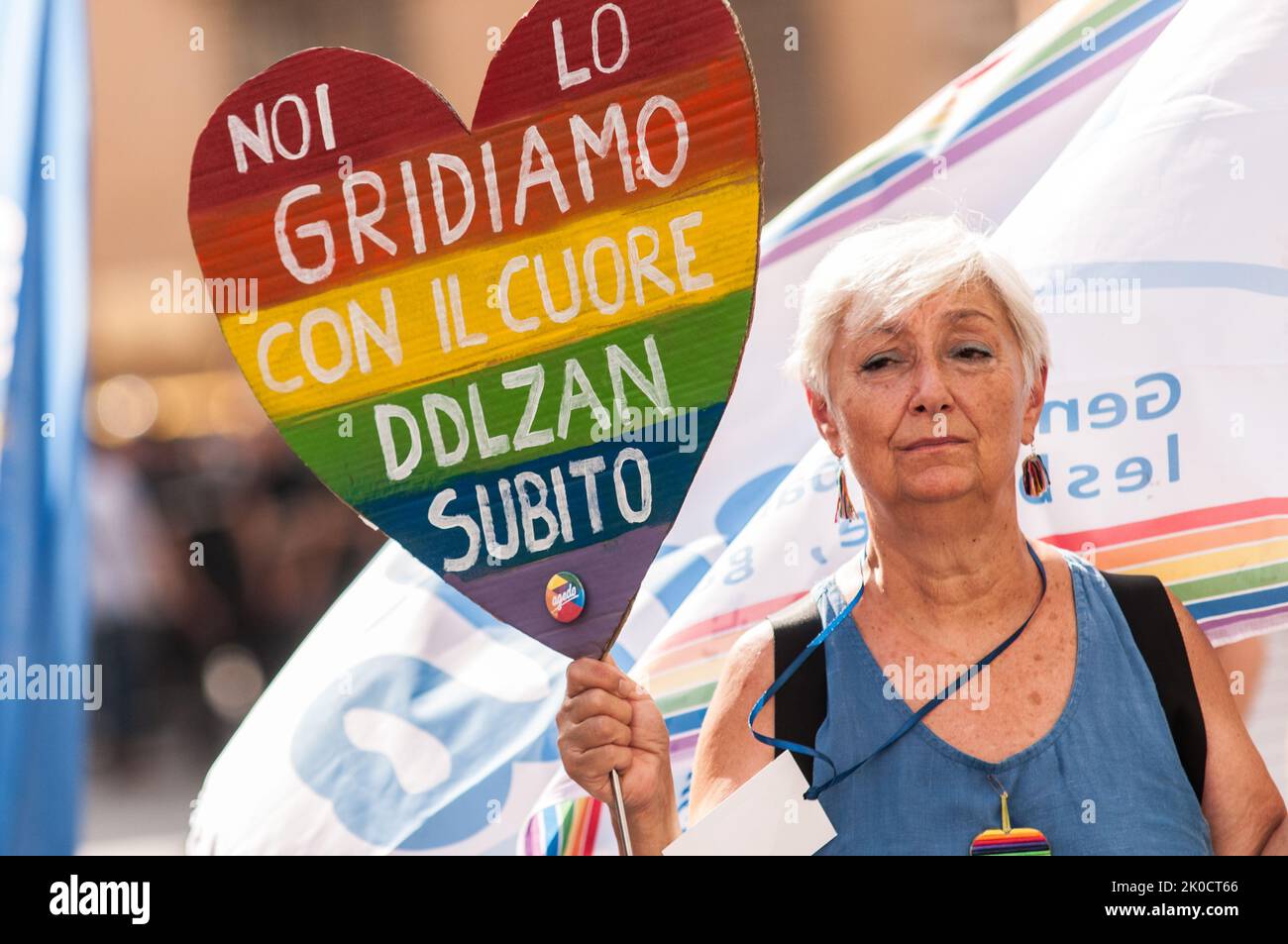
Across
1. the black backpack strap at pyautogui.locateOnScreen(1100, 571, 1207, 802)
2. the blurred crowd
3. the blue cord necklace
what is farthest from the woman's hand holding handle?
the blurred crowd

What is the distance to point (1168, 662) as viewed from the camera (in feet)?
5.84

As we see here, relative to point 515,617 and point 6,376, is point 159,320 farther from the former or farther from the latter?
point 515,617

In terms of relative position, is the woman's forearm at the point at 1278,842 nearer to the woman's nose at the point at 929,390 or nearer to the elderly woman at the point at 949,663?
the elderly woman at the point at 949,663

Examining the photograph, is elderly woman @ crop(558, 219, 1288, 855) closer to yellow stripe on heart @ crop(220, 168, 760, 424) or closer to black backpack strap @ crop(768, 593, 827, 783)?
black backpack strap @ crop(768, 593, 827, 783)

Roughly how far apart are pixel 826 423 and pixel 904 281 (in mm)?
197

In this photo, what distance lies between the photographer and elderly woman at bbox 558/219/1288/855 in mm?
1748

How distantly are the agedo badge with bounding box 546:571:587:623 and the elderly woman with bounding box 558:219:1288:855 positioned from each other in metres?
0.07

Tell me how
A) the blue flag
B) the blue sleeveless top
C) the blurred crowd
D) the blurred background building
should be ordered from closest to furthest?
the blue sleeveless top, the blue flag, the blurred background building, the blurred crowd

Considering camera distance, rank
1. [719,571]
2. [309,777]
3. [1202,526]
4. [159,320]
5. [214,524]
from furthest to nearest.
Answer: [159,320], [214,524], [309,777], [719,571], [1202,526]

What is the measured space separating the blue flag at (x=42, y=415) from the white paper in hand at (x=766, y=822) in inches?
35.0

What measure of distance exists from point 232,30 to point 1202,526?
4903 millimetres
